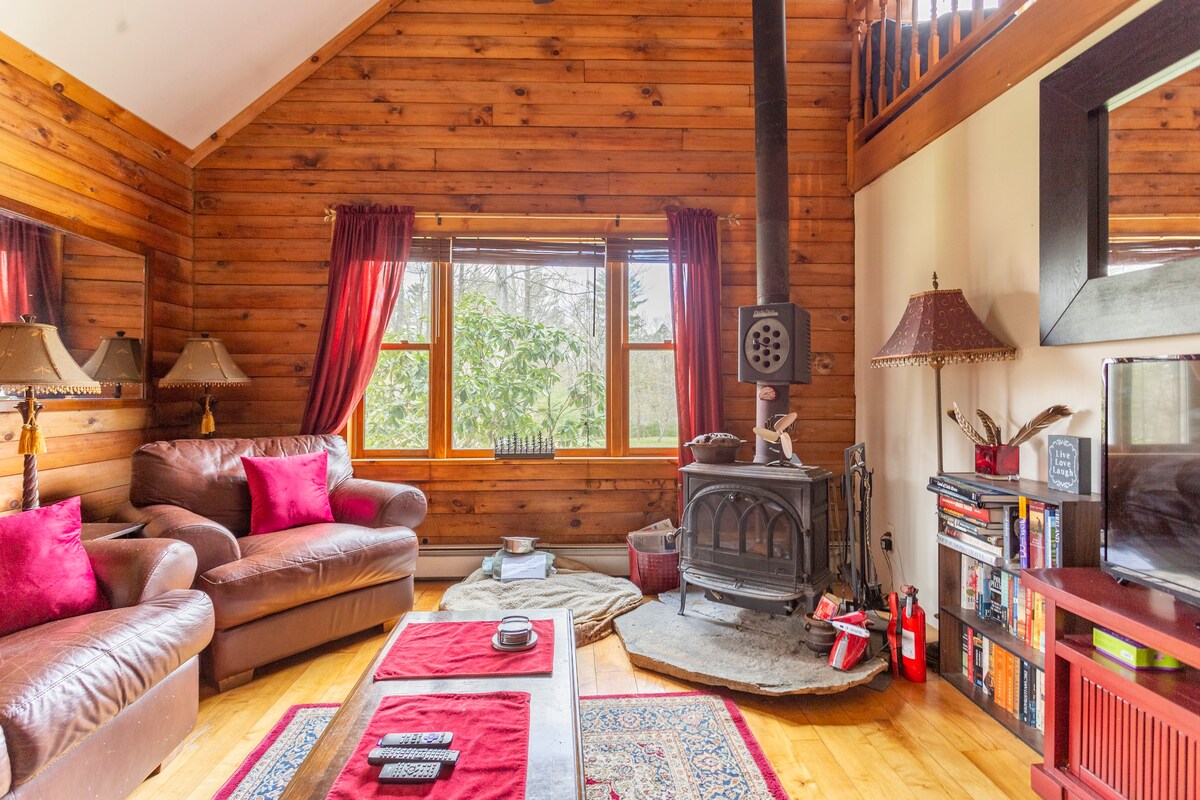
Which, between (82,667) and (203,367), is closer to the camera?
(82,667)

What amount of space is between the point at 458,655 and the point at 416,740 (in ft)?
1.47

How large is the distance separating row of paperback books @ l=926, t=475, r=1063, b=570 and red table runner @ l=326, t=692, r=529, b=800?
171 cm

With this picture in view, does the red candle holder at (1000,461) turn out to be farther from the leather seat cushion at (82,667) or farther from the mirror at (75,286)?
the mirror at (75,286)

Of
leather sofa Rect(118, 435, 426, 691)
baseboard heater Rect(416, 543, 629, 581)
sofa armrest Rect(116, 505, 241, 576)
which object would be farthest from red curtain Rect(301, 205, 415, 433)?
sofa armrest Rect(116, 505, 241, 576)

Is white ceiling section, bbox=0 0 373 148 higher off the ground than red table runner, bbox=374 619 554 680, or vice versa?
white ceiling section, bbox=0 0 373 148

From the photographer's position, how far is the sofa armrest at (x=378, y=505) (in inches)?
120

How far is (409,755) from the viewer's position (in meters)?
1.22

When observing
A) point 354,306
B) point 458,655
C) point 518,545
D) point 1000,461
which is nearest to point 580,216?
point 354,306

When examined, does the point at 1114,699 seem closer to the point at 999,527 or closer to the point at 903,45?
the point at 999,527

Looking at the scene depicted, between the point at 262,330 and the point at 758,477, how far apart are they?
10.1ft

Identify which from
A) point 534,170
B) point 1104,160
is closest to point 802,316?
point 1104,160

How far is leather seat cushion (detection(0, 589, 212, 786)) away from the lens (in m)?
1.40

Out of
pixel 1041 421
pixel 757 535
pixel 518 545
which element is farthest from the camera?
pixel 518 545

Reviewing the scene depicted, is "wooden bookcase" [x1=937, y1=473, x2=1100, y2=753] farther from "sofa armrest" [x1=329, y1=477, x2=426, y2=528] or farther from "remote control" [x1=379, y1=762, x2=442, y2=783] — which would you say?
"sofa armrest" [x1=329, y1=477, x2=426, y2=528]
